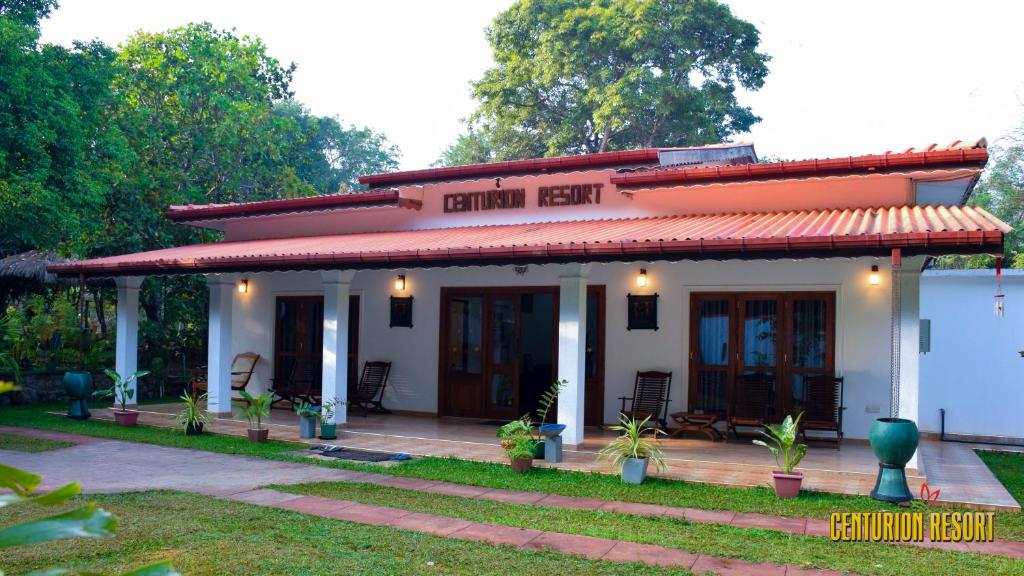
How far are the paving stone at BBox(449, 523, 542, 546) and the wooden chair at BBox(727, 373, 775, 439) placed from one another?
17.8 feet

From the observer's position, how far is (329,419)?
1151 cm

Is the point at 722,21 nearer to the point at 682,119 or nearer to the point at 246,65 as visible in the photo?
the point at 682,119

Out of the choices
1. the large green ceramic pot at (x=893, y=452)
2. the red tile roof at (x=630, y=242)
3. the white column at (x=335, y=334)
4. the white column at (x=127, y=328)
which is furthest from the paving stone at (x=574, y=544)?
the white column at (x=127, y=328)

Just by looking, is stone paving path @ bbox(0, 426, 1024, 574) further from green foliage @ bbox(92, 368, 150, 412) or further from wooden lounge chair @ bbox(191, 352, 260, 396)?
wooden lounge chair @ bbox(191, 352, 260, 396)

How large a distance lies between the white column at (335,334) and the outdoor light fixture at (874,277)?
7178 millimetres

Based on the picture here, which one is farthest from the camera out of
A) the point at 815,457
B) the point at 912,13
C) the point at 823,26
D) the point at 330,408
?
the point at 823,26

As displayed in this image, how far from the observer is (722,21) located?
90.0ft

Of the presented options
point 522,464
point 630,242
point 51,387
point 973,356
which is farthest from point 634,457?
point 51,387

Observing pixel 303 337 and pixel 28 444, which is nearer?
pixel 28 444

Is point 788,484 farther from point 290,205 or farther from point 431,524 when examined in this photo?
point 290,205

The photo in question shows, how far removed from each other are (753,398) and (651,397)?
1.44 m

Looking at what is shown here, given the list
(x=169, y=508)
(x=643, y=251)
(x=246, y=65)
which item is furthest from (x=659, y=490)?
(x=246, y=65)

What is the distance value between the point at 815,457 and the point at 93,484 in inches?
316

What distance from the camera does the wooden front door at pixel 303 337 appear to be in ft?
47.2
